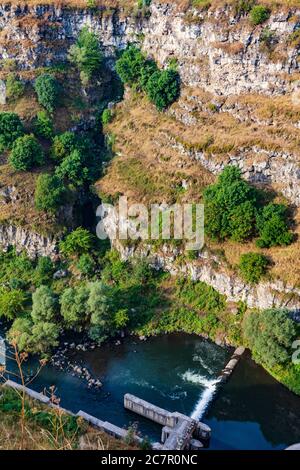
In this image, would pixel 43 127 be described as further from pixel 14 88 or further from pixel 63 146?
pixel 14 88

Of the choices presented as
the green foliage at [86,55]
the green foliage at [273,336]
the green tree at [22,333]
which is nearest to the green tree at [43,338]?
→ the green tree at [22,333]

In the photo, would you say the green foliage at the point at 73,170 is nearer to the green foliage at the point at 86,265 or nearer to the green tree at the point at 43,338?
the green foliage at the point at 86,265

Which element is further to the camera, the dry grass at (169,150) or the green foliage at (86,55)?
the green foliage at (86,55)

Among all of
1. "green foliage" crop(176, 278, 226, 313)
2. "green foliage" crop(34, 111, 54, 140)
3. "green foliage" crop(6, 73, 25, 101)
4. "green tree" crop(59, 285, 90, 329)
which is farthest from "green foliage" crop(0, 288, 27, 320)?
"green foliage" crop(6, 73, 25, 101)

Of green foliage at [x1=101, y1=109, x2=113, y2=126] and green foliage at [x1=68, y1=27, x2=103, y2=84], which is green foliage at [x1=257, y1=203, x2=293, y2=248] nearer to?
green foliage at [x1=101, y1=109, x2=113, y2=126]

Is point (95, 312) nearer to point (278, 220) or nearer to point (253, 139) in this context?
point (278, 220)

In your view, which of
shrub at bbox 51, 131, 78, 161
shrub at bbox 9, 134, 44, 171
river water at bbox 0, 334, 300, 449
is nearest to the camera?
river water at bbox 0, 334, 300, 449
